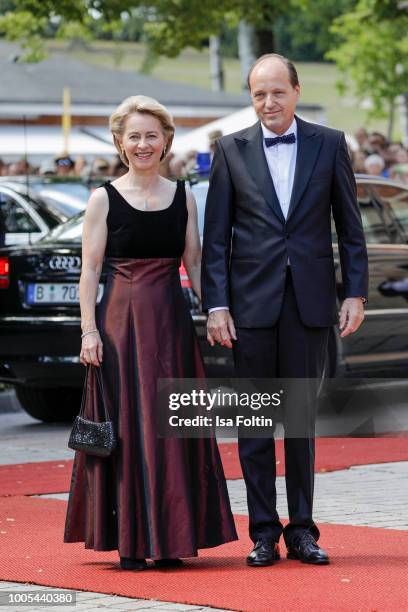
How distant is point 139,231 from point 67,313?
17.0ft

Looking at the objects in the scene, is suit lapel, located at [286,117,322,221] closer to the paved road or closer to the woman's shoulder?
the woman's shoulder

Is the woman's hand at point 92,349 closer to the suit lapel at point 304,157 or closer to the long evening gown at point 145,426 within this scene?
the long evening gown at point 145,426

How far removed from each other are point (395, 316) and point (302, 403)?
18.2 ft

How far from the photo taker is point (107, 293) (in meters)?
6.55

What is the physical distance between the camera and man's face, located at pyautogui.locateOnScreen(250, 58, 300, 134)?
6.36 m

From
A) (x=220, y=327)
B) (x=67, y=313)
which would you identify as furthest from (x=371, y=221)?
(x=220, y=327)

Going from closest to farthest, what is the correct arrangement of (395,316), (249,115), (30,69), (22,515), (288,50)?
(22,515) → (395,316) → (249,115) → (30,69) → (288,50)

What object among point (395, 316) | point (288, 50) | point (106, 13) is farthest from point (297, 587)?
point (288, 50)

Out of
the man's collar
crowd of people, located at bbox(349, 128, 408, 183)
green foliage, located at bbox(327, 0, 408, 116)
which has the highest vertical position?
green foliage, located at bbox(327, 0, 408, 116)

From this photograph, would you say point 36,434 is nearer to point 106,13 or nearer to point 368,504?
point 368,504

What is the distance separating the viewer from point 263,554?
6348 millimetres

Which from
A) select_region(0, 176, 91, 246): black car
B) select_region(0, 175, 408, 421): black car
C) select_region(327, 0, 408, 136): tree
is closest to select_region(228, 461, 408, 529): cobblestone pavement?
select_region(0, 175, 408, 421): black car

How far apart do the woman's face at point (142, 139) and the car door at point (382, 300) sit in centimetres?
531

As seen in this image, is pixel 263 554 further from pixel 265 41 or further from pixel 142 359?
→ pixel 265 41
